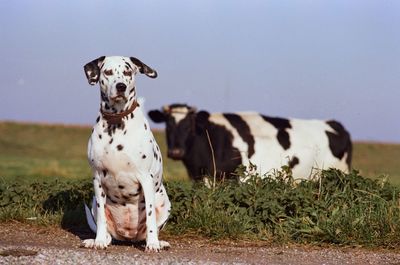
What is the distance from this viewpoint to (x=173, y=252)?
27.4 ft

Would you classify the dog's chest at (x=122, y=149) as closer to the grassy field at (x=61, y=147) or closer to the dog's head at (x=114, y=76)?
the dog's head at (x=114, y=76)

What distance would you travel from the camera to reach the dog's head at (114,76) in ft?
27.8

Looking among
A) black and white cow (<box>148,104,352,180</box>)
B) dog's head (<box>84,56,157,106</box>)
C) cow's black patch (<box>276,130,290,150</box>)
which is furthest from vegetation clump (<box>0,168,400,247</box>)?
cow's black patch (<box>276,130,290,150</box>)

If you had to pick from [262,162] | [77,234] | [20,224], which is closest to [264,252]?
[77,234]

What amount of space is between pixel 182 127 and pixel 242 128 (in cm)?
126

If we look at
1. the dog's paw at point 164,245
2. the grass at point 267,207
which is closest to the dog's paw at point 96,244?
the dog's paw at point 164,245

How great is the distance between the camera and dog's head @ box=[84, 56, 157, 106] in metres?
8.48

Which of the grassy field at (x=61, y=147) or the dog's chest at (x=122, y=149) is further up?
the dog's chest at (x=122, y=149)

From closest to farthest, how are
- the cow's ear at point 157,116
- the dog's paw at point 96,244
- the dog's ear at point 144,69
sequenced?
the dog's paw at point 96,244, the dog's ear at point 144,69, the cow's ear at point 157,116

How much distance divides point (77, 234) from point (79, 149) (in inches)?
1403

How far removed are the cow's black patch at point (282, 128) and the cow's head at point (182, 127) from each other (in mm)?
1293

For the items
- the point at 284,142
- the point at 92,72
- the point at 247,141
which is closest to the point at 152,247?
the point at 92,72

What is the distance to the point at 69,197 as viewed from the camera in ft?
35.4

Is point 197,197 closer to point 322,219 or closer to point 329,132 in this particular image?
point 322,219
